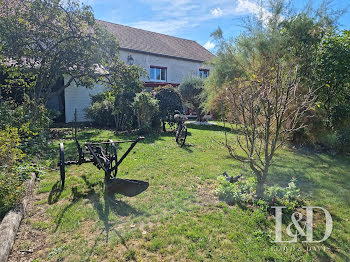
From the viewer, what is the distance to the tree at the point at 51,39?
7797 millimetres

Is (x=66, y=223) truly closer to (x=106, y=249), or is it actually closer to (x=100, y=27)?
(x=106, y=249)

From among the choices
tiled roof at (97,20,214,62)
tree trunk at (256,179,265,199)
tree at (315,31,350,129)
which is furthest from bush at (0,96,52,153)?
tiled roof at (97,20,214,62)

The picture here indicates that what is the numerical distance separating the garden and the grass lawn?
2 centimetres

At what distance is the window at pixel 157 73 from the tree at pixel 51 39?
1141 centimetres

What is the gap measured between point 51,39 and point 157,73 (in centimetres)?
1310

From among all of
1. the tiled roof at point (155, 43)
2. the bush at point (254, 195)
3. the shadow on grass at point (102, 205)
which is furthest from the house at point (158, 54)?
the shadow on grass at point (102, 205)

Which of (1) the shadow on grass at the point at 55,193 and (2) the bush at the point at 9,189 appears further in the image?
(1) the shadow on grass at the point at 55,193

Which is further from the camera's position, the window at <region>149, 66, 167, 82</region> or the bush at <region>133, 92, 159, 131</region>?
the window at <region>149, 66, 167, 82</region>

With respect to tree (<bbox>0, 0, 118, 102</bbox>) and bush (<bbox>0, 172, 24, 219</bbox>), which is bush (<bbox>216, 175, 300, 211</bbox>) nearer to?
bush (<bbox>0, 172, 24, 219</bbox>)

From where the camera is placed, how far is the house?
63.6 ft

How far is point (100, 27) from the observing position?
9.07 meters

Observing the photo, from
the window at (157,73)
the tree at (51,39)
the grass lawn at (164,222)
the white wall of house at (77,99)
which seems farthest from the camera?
the window at (157,73)

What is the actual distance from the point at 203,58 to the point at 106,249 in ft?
80.4

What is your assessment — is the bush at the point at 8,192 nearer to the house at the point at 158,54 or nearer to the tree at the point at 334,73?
the tree at the point at 334,73
